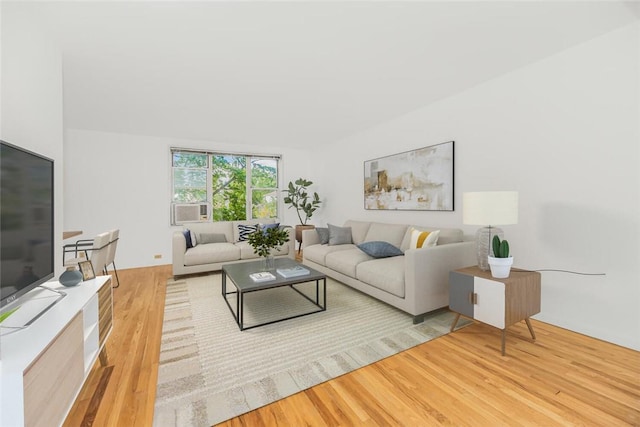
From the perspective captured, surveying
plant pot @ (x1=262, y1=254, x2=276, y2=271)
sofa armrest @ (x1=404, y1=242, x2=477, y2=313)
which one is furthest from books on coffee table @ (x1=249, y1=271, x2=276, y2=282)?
sofa armrest @ (x1=404, y1=242, x2=477, y2=313)

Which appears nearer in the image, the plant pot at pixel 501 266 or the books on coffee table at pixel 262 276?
the plant pot at pixel 501 266

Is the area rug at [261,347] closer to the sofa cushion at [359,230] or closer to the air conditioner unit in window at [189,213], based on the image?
the sofa cushion at [359,230]

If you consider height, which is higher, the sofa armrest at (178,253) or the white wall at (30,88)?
the white wall at (30,88)

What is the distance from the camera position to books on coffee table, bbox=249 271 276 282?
103 inches

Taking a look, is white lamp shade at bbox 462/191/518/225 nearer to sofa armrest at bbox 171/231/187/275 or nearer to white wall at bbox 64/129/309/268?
sofa armrest at bbox 171/231/187/275

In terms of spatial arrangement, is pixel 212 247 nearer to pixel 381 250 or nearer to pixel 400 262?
pixel 381 250

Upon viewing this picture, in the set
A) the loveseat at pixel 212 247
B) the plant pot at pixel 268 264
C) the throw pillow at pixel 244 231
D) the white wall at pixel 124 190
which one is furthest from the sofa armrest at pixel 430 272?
the white wall at pixel 124 190

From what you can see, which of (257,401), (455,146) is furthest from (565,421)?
(455,146)

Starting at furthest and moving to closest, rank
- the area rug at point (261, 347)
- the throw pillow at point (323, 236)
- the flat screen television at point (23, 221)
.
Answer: the throw pillow at point (323, 236) < the area rug at point (261, 347) < the flat screen television at point (23, 221)

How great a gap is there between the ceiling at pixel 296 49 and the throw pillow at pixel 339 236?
187cm

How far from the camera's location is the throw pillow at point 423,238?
2974mm

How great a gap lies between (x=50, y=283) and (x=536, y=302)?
11.9 ft

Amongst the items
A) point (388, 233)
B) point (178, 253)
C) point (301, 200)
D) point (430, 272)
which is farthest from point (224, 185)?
point (430, 272)

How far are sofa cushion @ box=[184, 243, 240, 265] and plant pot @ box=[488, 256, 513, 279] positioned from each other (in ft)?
11.5
